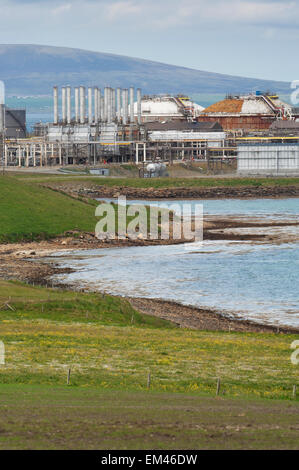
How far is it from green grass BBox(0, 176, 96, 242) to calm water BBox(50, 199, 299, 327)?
27.2 ft

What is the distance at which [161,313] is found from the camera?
44750 mm

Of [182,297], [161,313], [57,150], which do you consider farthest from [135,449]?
[57,150]

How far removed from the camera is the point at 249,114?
574ft

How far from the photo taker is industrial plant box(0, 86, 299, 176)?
13288 cm

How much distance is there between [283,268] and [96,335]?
25616mm

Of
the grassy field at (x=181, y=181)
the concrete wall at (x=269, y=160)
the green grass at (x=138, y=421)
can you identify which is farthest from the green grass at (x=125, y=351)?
the concrete wall at (x=269, y=160)

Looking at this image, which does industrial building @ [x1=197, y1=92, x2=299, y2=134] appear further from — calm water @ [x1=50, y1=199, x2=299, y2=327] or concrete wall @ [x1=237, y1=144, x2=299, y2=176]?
calm water @ [x1=50, y1=199, x2=299, y2=327]

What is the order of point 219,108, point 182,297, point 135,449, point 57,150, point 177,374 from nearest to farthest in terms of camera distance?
point 135,449 < point 177,374 < point 182,297 < point 57,150 < point 219,108

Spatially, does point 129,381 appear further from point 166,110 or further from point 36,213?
point 166,110

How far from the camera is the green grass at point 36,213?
73.9 meters

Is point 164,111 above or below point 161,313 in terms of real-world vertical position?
above

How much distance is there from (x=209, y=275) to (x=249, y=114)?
12249cm
